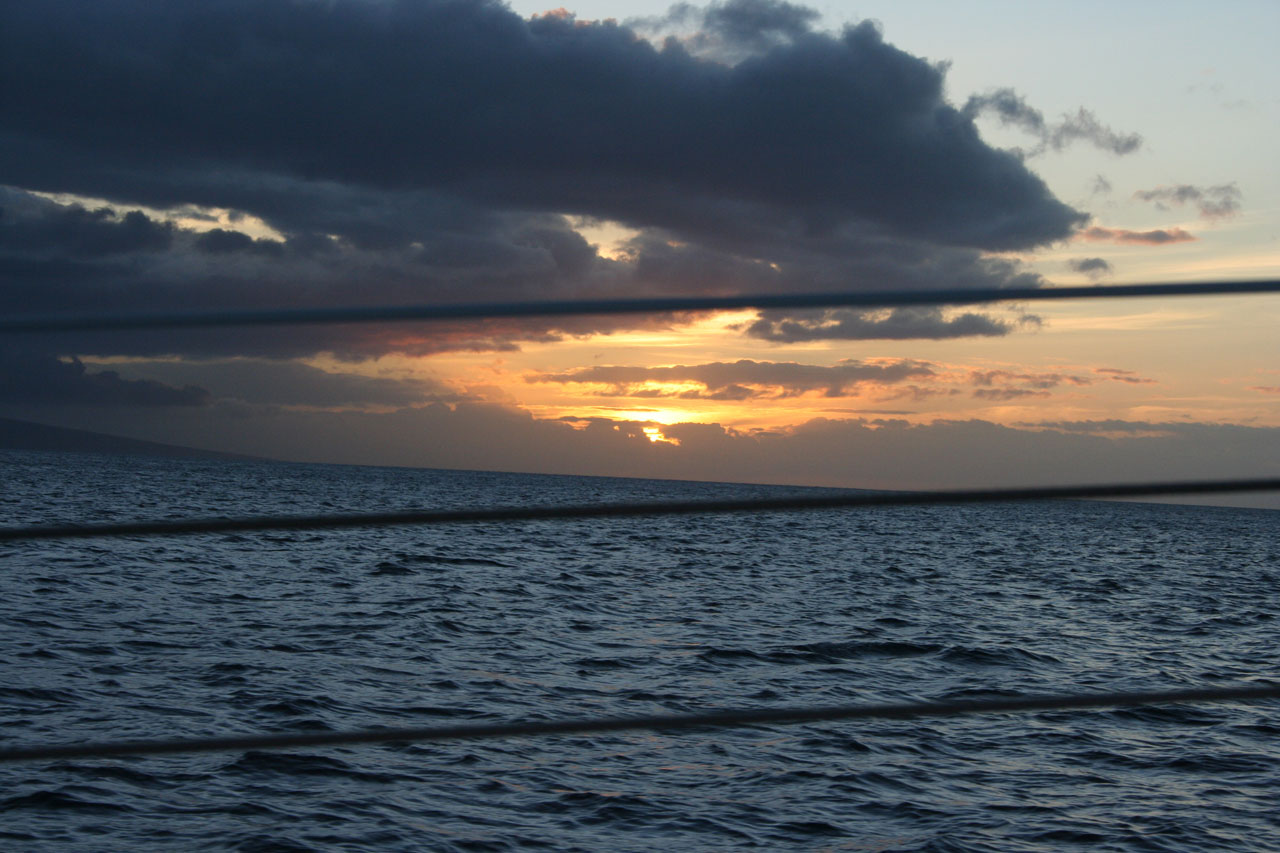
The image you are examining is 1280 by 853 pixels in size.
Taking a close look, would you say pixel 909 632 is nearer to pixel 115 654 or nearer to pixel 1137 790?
pixel 1137 790

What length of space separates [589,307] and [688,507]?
0.29 metres

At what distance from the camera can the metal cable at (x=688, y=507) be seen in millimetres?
1281

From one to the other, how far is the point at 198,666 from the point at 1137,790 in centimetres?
1261

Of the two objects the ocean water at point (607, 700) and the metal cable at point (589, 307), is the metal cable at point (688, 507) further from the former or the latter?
the ocean water at point (607, 700)

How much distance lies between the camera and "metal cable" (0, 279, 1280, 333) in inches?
50.8

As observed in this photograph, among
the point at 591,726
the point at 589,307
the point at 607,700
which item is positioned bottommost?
the point at 607,700

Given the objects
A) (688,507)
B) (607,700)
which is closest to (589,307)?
(688,507)

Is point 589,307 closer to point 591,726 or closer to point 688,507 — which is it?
point 688,507

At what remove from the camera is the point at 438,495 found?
88312 mm

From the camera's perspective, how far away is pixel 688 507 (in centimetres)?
134

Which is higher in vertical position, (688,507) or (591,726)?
(688,507)

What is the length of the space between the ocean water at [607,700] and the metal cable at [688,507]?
4.52 metres

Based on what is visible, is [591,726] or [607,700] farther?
[607,700]

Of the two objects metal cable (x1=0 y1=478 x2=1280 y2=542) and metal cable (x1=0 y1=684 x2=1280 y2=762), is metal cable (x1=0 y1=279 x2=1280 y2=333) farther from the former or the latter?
metal cable (x1=0 y1=684 x2=1280 y2=762)
